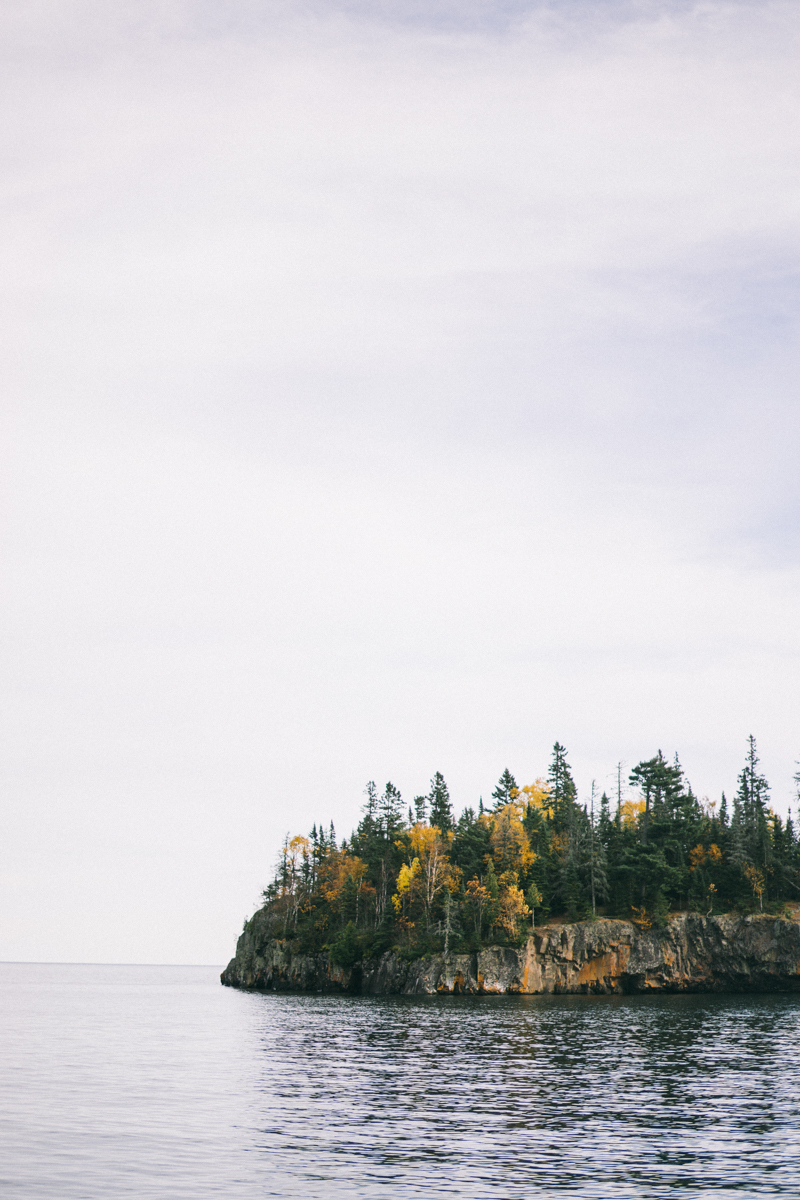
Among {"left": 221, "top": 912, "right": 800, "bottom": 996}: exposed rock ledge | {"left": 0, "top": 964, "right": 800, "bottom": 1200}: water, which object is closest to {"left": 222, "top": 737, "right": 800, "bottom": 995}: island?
{"left": 221, "top": 912, "right": 800, "bottom": 996}: exposed rock ledge

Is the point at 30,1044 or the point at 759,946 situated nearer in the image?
the point at 30,1044

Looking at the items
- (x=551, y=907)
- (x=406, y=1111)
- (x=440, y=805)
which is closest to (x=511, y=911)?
(x=551, y=907)

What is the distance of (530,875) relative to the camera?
146875mm

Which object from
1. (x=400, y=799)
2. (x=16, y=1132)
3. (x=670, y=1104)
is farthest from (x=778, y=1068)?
(x=400, y=799)

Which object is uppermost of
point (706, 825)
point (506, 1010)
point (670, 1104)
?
point (706, 825)

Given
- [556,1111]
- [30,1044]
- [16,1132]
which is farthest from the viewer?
[30,1044]

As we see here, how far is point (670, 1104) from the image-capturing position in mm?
43344

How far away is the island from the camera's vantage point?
132 metres

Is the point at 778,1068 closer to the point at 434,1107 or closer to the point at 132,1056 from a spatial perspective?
the point at 434,1107

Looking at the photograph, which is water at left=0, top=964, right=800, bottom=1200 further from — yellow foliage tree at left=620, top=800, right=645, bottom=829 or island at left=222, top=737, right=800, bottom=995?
yellow foliage tree at left=620, top=800, right=645, bottom=829

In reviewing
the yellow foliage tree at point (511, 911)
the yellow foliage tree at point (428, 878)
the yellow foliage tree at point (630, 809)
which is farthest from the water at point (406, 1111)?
the yellow foliage tree at point (630, 809)

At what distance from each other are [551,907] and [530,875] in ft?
18.3

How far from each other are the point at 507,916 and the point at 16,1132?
10461 cm

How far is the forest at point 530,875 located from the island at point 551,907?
0.27 metres
